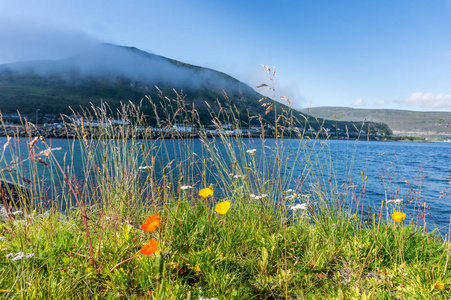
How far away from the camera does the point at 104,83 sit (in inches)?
4990

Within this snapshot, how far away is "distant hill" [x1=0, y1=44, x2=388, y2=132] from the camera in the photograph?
7856cm

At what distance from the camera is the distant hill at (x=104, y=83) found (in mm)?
78562

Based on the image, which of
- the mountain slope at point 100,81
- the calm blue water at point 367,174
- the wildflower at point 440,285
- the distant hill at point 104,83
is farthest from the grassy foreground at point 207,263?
the mountain slope at point 100,81

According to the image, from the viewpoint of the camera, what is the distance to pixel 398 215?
4.96 feet

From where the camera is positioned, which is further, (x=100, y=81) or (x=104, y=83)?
(x=100, y=81)

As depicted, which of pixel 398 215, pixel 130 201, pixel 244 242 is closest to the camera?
pixel 398 215

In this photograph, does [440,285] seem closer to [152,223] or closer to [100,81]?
[152,223]

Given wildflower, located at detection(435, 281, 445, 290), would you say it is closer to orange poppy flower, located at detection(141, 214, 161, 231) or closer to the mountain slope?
orange poppy flower, located at detection(141, 214, 161, 231)

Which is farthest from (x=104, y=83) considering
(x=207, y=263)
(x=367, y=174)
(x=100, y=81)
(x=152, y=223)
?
(x=152, y=223)

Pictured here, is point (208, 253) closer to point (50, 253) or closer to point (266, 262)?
point (266, 262)

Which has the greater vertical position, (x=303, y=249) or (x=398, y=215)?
(x=398, y=215)

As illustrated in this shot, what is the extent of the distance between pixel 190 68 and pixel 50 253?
177 m

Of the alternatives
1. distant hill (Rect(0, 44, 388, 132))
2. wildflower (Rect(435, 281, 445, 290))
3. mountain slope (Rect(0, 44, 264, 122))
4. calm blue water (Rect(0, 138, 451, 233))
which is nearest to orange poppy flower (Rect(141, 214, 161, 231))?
calm blue water (Rect(0, 138, 451, 233))

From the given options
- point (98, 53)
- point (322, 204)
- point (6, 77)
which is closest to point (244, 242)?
point (322, 204)
